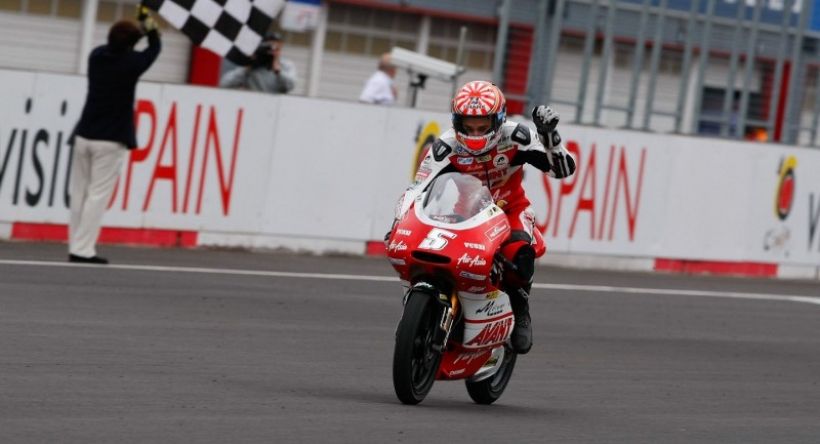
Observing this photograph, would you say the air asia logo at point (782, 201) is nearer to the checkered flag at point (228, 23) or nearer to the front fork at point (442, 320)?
the checkered flag at point (228, 23)

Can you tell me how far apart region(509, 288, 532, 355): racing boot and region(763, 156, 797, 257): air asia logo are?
10.3 meters

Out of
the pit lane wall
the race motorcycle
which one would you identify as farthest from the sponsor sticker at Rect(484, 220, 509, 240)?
the pit lane wall

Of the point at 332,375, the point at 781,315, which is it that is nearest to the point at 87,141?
the point at 332,375

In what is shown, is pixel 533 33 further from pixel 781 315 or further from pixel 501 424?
pixel 501 424

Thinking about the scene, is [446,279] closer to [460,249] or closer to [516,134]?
[460,249]

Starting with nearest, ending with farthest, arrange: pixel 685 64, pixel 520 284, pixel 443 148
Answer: pixel 443 148, pixel 520 284, pixel 685 64

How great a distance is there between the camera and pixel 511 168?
8.40m

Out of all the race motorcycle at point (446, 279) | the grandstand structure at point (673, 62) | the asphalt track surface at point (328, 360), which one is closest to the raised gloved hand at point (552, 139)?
the race motorcycle at point (446, 279)

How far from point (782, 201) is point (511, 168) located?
10599 mm

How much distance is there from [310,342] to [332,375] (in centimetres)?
126

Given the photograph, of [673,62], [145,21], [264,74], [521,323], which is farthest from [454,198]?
[673,62]

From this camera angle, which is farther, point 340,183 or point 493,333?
point 340,183

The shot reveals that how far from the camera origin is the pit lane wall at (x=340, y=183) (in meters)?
14.3

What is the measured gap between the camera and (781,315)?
14.6 meters
